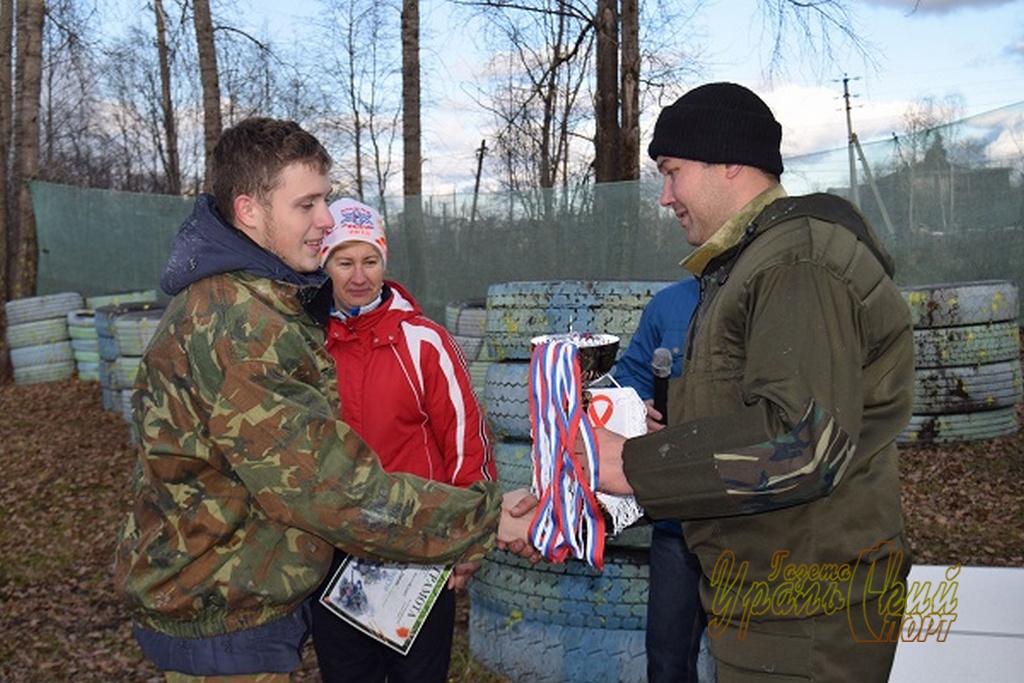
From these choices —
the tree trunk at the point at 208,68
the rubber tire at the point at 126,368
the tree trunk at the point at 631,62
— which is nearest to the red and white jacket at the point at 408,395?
the rubber tire at the point at 126,368

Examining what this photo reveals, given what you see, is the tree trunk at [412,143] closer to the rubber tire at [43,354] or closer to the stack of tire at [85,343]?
the stack of tire at [85,343]

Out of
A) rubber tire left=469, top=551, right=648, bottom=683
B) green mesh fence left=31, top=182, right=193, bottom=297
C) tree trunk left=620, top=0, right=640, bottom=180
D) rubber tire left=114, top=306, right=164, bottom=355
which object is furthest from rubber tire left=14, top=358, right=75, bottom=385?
rubber tire left=469, top=551, right=648, bottom=683

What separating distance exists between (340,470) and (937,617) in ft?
6.15

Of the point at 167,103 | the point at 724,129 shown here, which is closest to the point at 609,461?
the point at 724,129

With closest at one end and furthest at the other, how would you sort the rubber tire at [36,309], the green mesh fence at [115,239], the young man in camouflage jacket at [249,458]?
the young man in camouflage jacket at [249,458] < the rubber tire at [36,309] < the green mesh fence at [115,239]

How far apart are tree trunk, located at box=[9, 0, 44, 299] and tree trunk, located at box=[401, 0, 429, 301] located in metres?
6.00

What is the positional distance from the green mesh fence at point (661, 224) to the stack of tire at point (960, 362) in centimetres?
480

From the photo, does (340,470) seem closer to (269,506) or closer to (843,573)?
(269,506)

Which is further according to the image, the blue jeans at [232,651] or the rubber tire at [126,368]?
the rubber tire at [126,368]

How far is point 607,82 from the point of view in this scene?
43.5 ft

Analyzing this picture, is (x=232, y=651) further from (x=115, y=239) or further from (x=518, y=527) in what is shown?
(x=115, y=239)

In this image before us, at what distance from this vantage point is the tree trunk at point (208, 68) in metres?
13.4

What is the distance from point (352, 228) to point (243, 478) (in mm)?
1670

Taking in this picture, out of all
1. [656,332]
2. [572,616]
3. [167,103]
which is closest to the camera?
[656,332]
